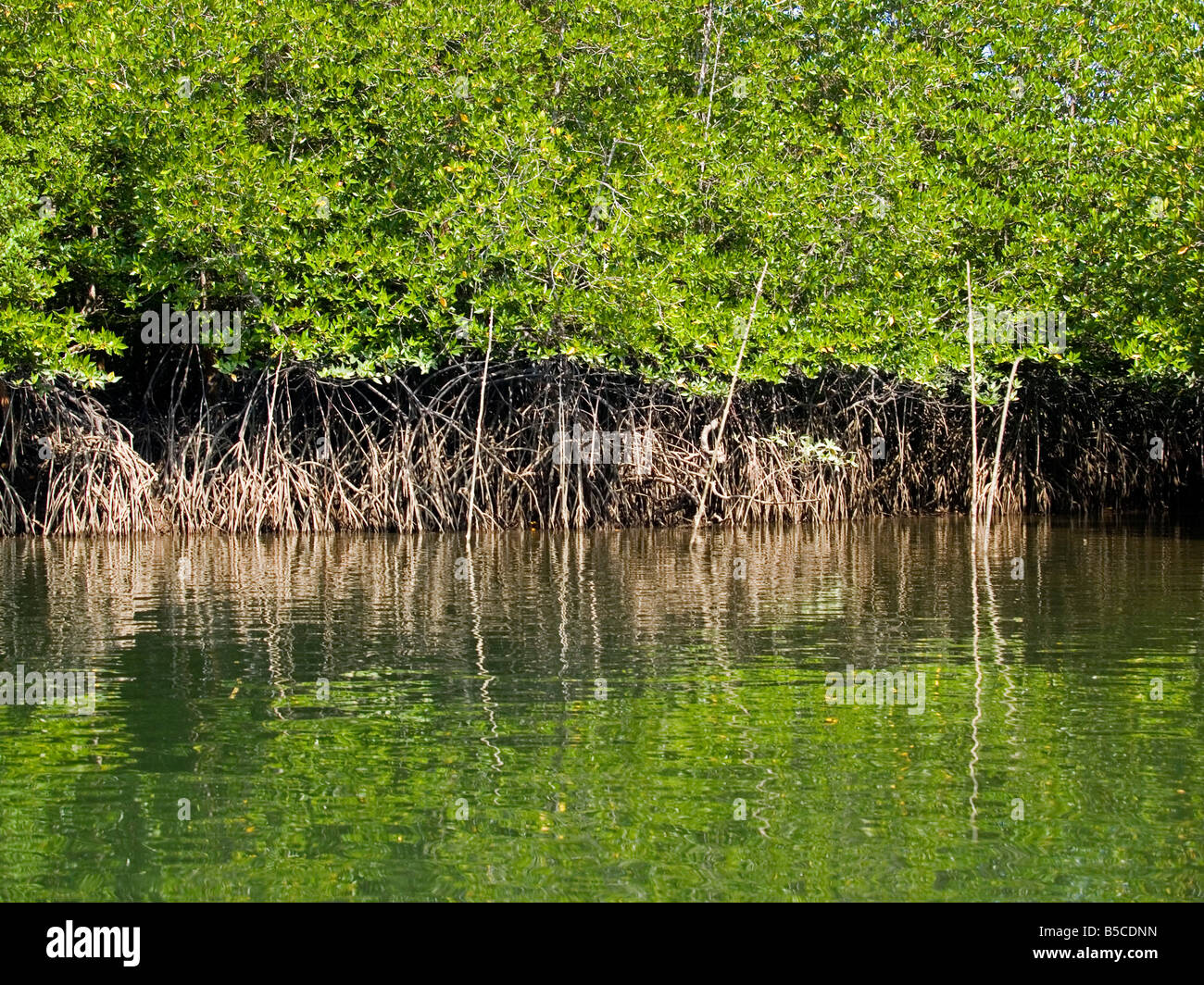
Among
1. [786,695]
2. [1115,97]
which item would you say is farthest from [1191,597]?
[1115,97]

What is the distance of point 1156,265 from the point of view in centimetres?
1406

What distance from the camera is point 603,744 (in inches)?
215
